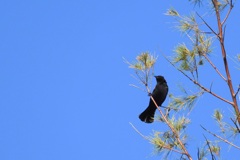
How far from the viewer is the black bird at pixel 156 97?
4781mm

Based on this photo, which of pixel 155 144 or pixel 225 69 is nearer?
pixel 225 69

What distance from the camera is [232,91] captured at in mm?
2605

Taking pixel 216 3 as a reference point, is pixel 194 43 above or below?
below

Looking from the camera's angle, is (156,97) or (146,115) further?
(156,97)

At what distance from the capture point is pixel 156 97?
16.5 ft

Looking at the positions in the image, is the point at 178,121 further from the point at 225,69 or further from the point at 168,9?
the point at 168,9

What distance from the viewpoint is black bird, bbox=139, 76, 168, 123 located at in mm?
4781

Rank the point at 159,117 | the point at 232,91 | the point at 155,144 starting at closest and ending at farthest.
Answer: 1. the point at 232,91
2. the point at 155,144
3. the point at 159,117

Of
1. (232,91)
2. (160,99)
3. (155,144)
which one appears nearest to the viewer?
(232,91)

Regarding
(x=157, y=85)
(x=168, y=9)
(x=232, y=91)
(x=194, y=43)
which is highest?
(x=157, y=85)

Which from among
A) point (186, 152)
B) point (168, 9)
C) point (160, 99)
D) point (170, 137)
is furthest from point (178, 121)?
point (160, 99)

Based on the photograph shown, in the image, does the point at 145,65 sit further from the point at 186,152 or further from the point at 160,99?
the point at 160,99

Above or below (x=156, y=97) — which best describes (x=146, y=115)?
below

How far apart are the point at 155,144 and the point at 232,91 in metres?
0.73
